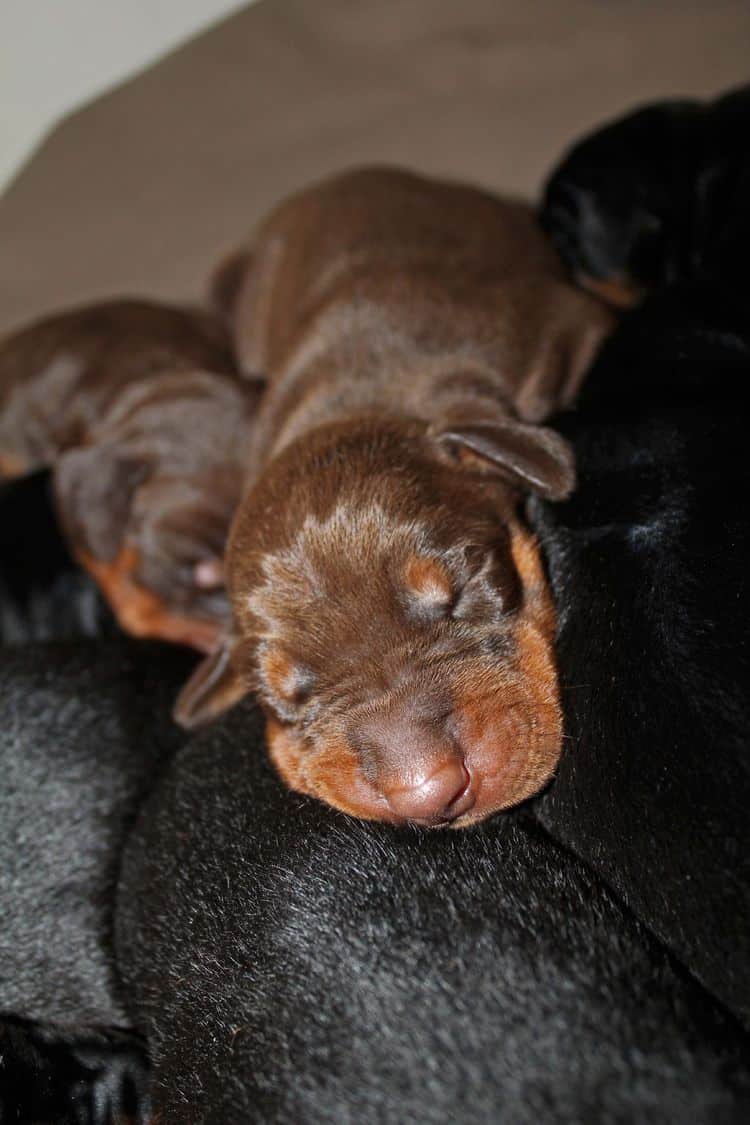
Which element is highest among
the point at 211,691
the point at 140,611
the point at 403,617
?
the point at 403,617

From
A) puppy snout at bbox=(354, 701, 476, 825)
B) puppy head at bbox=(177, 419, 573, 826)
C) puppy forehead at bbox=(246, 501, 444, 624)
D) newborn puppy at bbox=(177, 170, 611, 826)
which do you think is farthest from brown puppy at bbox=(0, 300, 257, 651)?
puppy snout at bbox=(354, 701, 476, 825)

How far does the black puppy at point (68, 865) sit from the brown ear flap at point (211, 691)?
0.32 ft

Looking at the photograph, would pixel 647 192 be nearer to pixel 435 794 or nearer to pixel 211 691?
pixel 211 691

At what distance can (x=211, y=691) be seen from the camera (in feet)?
7.48

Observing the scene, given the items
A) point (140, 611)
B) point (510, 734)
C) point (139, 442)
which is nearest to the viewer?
point (510, 734)

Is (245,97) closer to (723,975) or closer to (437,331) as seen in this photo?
(437,331)

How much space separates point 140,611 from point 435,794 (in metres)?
1.53

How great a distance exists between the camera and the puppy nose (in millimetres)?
1558

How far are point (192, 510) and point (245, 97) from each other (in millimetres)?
2050

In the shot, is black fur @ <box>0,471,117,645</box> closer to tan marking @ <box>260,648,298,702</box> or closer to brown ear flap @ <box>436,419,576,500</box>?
tan marking @ <box>260,648,298,702</box>

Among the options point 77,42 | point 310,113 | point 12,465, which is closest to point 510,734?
point 12,465

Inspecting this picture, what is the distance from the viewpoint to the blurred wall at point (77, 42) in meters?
5.05

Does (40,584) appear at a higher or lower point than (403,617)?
lower

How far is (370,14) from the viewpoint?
4016mm
